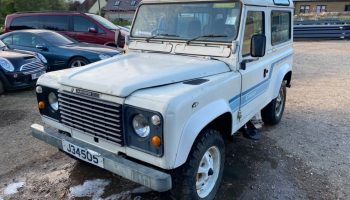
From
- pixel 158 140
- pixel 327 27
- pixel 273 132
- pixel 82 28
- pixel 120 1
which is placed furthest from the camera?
pixel 120 1

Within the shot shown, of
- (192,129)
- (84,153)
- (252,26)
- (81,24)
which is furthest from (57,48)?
(192,129)

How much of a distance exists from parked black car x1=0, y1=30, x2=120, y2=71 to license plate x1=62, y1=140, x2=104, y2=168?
230 inches

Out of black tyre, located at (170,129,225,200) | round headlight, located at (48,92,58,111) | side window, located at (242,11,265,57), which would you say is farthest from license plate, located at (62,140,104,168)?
side window, located at (242,11,265,57)

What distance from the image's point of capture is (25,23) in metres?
12.5

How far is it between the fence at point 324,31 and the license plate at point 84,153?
21559 mm

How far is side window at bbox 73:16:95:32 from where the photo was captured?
39.3 feet

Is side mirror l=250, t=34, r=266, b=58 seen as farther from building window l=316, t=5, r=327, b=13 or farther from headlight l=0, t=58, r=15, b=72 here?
building window l=316, t=5, r=327, b=13

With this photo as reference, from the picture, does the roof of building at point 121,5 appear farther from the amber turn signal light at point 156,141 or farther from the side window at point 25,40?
the amber turn signal light at point 156,141

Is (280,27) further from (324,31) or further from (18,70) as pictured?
(324,31)

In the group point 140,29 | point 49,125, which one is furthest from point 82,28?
point 49,125

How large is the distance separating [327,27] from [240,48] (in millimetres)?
20384

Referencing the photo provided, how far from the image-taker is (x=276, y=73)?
17.0 ft

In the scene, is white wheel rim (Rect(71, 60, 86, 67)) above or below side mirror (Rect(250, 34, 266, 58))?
below

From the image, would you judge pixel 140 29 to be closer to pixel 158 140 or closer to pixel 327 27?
pixel 158 140
